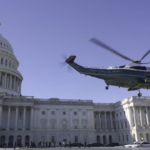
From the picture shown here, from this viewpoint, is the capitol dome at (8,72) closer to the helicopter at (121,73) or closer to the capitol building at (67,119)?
the capitol building at (67,119)

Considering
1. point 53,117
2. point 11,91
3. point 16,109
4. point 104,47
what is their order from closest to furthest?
1. point 104,47
2. point 16,109
3. point 53,117
4. point 11,91

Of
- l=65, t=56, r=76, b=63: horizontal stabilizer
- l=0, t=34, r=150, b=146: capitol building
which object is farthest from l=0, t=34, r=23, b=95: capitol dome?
l=65, t=56, r=76, b=63: horizontal stabilizer

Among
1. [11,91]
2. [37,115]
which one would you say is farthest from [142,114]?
[11,91]

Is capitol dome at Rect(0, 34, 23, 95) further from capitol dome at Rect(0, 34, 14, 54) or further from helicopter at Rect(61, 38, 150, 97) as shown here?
helicopter at Rect(61, 38, 150, 97)

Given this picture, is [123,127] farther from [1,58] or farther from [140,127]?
[1,58]

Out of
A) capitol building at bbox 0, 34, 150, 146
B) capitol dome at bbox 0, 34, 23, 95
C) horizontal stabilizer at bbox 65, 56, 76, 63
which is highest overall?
capitol dome at bbox 0, 34, 23, 95

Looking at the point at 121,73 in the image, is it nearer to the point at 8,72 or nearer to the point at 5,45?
the point at 8,72

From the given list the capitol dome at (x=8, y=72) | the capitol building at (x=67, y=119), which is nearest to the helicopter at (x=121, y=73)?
the capitol building at (x=67, y=119)
